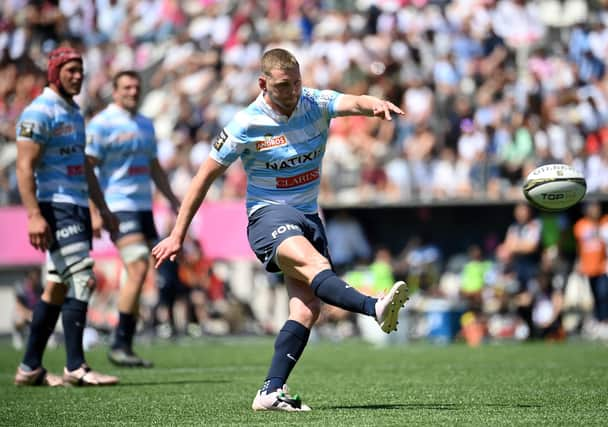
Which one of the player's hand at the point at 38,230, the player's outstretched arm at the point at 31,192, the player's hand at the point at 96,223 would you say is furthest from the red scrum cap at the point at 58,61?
the player's hand at the point at 96,223

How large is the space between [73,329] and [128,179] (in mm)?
2521

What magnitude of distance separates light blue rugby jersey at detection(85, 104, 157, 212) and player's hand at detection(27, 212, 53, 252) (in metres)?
2.47

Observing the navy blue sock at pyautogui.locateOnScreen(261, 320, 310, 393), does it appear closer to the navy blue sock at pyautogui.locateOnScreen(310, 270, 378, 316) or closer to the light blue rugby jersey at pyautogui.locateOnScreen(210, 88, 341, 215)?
the navy blue sock at pyautogui.locateOnScreen(310, 270, 378, 316)

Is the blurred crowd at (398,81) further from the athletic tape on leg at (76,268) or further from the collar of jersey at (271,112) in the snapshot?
the collar of jersey at (271,112)

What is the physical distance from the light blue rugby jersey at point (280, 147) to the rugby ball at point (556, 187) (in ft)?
5.03

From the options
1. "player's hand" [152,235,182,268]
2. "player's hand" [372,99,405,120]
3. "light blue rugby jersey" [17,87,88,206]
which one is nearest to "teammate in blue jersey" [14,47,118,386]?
"light blue rugby jersey" [17,87,88,206]

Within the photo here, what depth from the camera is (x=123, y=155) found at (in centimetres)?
1159

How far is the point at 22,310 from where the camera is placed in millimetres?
19188

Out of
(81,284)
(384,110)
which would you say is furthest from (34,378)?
(384,110)

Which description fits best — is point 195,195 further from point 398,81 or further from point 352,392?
point 398,81

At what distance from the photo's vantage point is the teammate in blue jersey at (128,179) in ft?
37.6

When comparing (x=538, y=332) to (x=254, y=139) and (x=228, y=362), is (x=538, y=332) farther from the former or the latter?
(x=254, y=139)

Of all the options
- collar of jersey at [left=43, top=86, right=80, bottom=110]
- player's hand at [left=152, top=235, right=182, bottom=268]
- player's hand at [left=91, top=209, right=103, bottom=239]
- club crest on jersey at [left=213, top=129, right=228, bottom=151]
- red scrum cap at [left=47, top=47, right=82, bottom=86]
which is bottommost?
player's hand at [left=152, top=235, right=182, bottom=268]

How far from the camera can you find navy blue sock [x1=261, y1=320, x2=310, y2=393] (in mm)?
7250
